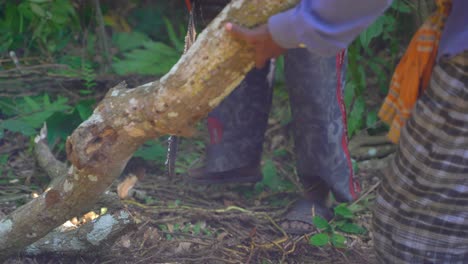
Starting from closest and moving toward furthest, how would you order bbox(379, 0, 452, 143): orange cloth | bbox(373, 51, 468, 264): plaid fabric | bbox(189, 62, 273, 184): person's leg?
bbox(373, 51, 468, 264): plaid fabric
bbox(379, 0, 452, 143): orange cloth
bbox(189, 62, 273, 184): person's leg

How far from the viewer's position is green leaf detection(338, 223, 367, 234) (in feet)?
8.97

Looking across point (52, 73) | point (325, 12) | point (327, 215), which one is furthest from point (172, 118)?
point (52, 73)

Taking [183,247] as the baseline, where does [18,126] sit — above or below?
above

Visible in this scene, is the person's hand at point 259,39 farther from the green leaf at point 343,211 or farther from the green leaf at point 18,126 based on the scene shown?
the green leaf at point 18,126

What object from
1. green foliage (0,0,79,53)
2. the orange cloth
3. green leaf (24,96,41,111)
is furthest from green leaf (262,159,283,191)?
green foliage (0,0,79,53)

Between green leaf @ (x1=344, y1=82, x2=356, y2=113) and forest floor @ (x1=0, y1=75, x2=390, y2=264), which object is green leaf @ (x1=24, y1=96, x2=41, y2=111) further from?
green leaf @ (x1=344, y1=82, x2=356, y2=113)

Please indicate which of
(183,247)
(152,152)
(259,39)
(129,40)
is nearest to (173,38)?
(129,40)

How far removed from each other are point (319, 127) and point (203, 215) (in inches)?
25.0

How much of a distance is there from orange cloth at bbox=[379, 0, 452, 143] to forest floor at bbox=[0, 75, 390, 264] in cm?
93

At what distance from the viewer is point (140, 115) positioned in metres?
1.84

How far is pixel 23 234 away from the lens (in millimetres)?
2176

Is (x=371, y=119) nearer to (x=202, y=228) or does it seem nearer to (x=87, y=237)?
(x=202, y=228)

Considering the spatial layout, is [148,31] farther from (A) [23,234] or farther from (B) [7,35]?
(A) [23,234]

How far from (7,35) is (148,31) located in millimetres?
848
